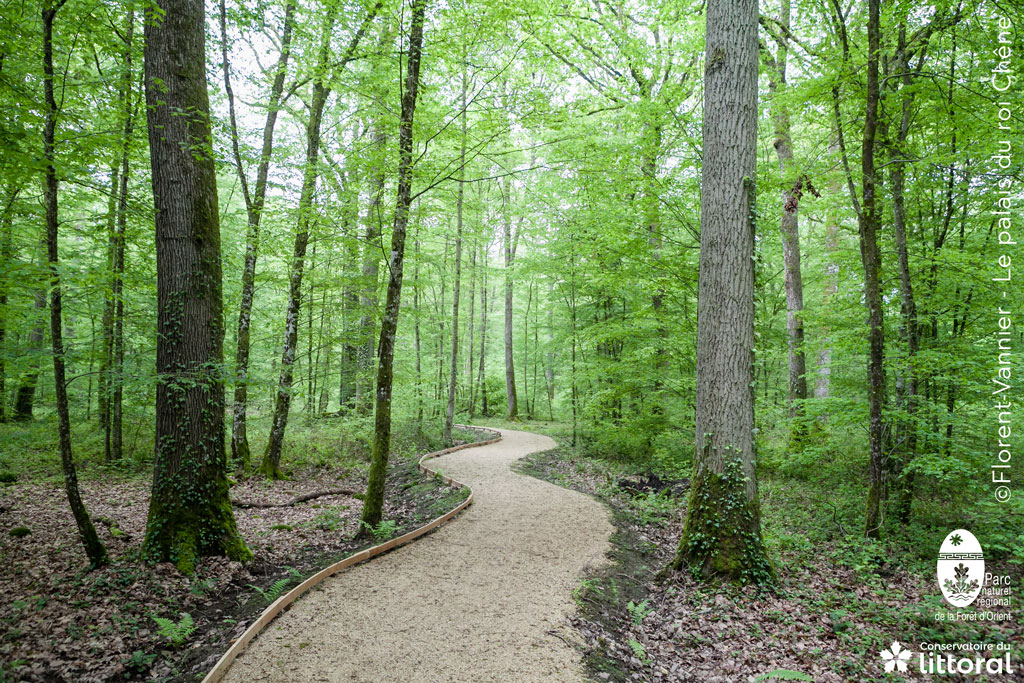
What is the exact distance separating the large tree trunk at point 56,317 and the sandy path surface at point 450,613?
2.16 m

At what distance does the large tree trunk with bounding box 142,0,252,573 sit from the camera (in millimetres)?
5027

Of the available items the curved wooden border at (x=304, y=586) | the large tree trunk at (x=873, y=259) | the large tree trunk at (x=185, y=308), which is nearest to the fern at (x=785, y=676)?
the large tree trunk at (x=873, y=259)

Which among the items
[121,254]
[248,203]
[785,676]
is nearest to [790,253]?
[785,676]

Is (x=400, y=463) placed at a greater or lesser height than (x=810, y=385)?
lesser

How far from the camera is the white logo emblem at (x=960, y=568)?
4.91 m

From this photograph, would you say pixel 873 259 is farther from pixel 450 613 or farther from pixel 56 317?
pixel 56 317

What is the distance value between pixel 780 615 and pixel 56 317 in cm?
733

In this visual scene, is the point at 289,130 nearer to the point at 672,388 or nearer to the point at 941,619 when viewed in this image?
the point at 672,388

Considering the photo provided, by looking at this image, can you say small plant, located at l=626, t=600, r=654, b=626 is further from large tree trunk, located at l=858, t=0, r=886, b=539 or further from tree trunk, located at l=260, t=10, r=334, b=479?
tree trunk, located at l=260, t=10, r=334, b=479

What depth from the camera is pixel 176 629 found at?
373 cm

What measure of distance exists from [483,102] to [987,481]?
8673 millimetres

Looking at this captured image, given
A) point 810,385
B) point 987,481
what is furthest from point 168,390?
point 810,385

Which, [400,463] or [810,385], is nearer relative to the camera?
[400,463]

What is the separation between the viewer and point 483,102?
743cm
